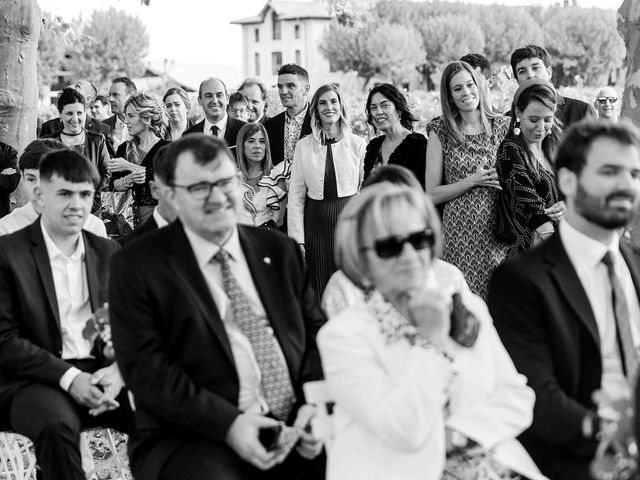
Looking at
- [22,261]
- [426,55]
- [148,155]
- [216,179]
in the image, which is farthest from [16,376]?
[426,55]

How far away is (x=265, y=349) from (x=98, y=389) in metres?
1.17

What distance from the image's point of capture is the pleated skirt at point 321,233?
8367 millimetres

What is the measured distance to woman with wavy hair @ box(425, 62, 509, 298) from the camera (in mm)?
6918

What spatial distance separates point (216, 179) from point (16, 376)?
1572 millimetres

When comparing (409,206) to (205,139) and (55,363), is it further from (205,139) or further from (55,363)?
(55,363)

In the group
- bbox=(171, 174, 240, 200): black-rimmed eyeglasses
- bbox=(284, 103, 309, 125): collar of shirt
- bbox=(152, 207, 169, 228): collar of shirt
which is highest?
bbox=(284, 103, 309, 125): collar of shirt

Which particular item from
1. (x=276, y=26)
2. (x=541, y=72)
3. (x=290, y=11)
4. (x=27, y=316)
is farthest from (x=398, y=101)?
(x=276, y=26)

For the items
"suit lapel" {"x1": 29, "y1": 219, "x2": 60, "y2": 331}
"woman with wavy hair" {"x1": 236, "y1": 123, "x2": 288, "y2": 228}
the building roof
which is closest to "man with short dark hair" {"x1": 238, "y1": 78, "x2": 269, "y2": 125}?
"woman with wavy hair" {"x1": 236, "y1": 123, "x2": 288, "y2": 228}

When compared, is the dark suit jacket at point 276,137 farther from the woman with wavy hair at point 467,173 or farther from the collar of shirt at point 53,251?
the collar of shirt at point 53,251

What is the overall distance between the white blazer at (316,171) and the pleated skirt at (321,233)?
54 mm

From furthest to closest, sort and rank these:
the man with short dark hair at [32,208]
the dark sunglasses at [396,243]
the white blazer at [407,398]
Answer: the man with short dark hair at [32,208] → the dark sunglasses at [396,243] → the white blazer at [407,398]

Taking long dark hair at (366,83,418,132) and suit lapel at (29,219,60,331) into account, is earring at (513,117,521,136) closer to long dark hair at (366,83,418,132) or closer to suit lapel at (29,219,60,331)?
long dark hair at (366,83,418,132)

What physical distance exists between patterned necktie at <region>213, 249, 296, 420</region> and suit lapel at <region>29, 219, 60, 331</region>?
1.25 m

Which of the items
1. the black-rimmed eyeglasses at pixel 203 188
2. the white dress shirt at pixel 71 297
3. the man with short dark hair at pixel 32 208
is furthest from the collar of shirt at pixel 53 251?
the black-rimmed eyeglasses at pixel 203 188
